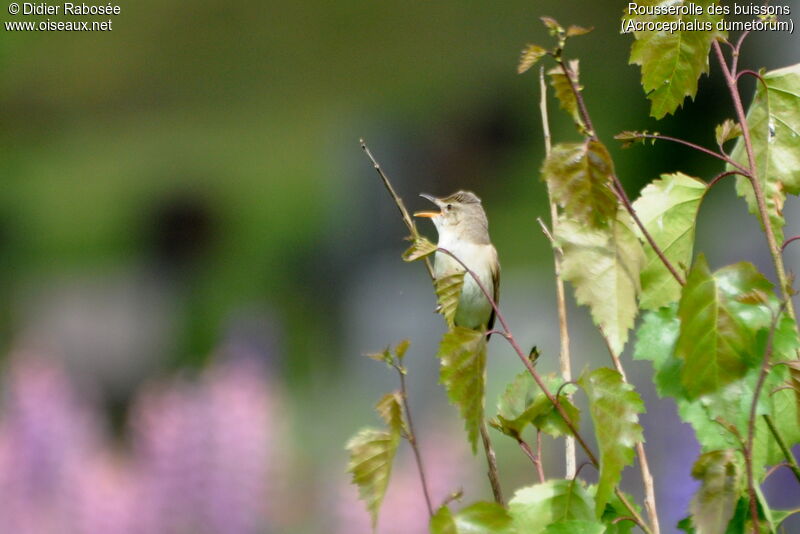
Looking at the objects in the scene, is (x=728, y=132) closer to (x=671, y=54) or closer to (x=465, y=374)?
(x=671, y=54)

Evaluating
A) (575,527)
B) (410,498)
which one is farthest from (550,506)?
(410,498)

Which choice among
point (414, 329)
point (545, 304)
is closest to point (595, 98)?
point (545, 304)

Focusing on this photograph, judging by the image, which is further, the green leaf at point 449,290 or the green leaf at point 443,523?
the green leaf at point 449,290

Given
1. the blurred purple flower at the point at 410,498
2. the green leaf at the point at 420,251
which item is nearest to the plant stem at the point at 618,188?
the green leaf at the point at 420,251

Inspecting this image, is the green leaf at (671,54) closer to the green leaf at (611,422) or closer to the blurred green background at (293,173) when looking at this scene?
the green leaf at (611,422)

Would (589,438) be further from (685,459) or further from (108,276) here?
(108,276)

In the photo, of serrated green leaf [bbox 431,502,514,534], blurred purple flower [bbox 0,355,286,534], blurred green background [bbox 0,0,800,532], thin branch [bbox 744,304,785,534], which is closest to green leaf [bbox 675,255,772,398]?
thin branch [bbox 744,304,785,534]

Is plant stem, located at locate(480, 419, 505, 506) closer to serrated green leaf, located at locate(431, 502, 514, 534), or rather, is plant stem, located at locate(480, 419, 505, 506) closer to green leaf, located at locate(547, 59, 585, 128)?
serrated green leaf, located at locate(431, 502, 514, 534)
